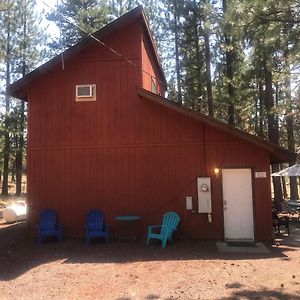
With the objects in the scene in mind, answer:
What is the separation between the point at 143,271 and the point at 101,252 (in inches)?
86.2

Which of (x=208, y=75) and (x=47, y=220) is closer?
(x=47, y=220)

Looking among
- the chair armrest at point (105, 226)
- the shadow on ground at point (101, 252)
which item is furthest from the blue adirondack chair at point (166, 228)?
the chair armrest at point (105, 226)

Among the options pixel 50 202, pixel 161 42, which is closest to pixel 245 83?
pixel 161 42

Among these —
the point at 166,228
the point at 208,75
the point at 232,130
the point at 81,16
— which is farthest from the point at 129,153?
the point at 81,16

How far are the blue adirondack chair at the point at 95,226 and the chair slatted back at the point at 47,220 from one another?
1.09 meters

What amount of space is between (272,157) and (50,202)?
6.96m

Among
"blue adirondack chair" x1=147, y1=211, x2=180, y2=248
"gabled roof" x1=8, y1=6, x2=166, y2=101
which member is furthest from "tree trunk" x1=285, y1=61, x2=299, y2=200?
"blue adirondack chair" x1=147, y1=211, x2=180, y2=248

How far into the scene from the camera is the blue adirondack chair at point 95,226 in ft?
35.3

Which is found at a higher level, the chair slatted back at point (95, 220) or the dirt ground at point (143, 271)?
the chair slatted back at point (95, 220)

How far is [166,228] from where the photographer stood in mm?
10633

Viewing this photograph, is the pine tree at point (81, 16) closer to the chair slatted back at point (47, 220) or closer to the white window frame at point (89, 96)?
the white window frame at point (89, 96)

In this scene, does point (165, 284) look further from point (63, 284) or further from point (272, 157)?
point (272, 157)

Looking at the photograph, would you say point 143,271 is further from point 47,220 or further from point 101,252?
point 47,220

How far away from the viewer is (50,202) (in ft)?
39.1
